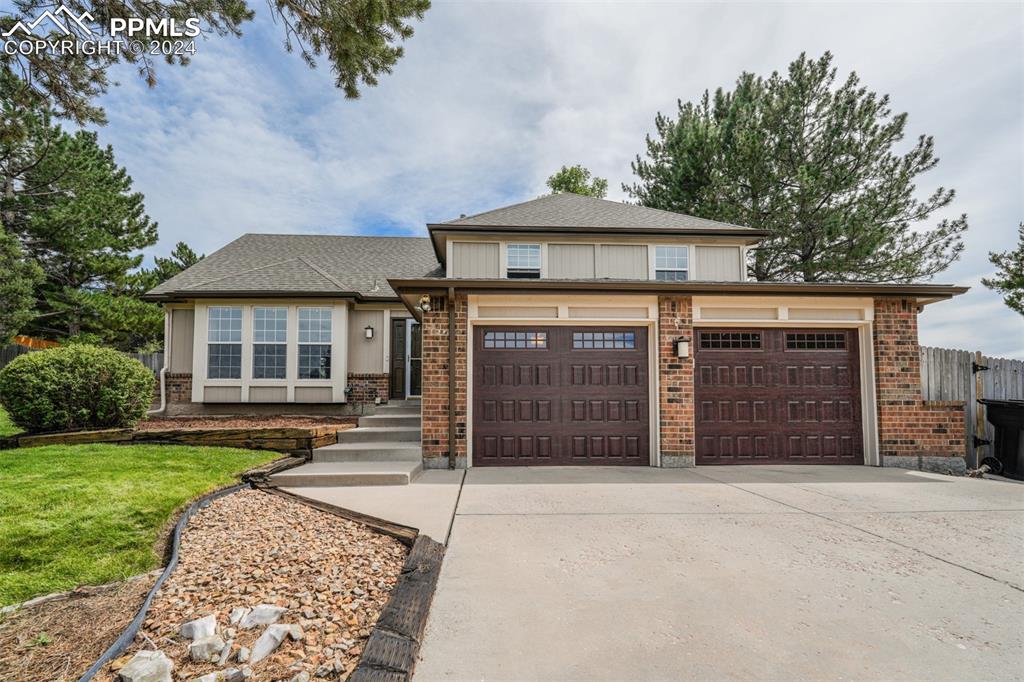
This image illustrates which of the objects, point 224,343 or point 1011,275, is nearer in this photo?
point 224,343

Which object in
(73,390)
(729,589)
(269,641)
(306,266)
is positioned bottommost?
(729,589)

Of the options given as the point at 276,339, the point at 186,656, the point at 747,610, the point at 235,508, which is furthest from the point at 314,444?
the point at 747,610

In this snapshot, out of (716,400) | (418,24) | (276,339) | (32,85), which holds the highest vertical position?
(418,24)

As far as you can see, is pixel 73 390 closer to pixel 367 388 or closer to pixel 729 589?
pixel 367 388

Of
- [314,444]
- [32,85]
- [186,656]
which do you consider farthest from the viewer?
[314,444]

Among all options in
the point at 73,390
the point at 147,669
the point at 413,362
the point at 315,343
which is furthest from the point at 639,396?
the point at 73,390

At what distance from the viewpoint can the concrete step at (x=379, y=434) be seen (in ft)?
24.4

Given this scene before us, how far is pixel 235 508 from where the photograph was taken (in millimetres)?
4293

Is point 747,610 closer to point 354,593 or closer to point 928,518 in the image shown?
point 354,593

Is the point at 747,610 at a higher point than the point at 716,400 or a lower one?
lower

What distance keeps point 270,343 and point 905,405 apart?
39.5 ft

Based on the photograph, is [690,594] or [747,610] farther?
[690,594]

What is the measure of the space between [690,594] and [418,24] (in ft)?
18.7

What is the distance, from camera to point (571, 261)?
9719mm
